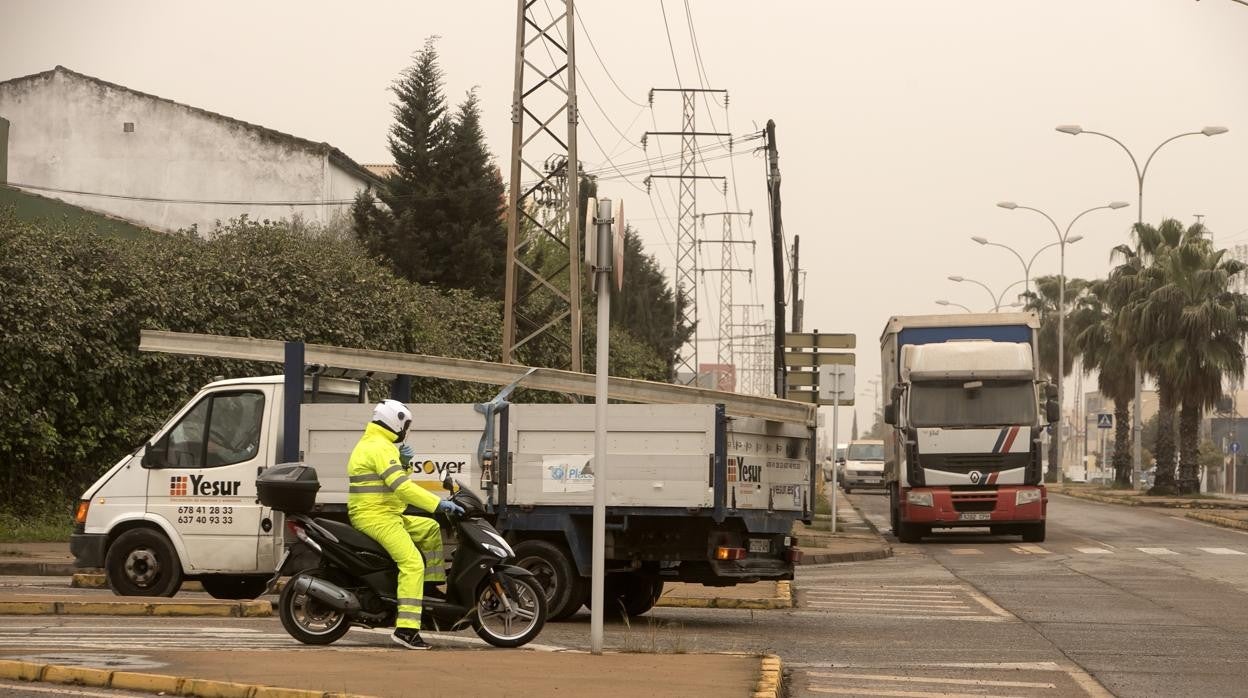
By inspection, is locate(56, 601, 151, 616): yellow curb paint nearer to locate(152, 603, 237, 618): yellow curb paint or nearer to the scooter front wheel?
locate(152, 603, 237, 618): yellow curb paint

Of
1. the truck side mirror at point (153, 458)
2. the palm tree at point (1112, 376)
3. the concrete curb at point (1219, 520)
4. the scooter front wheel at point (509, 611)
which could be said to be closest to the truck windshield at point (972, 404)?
the concrete curb at point (1219, 520)

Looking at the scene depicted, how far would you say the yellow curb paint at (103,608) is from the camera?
1310 cm

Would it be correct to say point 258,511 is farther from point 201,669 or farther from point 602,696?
point 602,696

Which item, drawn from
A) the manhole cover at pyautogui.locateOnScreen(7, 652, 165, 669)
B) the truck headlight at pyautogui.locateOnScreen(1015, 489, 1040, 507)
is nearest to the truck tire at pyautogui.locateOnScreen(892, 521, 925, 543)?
the truck headlight at pyautogui.locateOnScreen(1015, 489, 1040, 507)

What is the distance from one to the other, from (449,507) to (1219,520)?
27.5 m

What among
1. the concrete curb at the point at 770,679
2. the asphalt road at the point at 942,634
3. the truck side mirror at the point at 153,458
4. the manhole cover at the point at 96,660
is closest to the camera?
the concrete curb at the point at 770,679

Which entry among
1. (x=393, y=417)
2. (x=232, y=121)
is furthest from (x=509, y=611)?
(x=232, y=121)

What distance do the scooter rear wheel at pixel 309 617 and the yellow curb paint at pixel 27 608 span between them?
124 inches

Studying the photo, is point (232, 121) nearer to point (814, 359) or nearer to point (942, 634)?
point (814, 359)

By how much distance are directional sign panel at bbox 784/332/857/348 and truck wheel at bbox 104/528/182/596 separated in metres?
18.4

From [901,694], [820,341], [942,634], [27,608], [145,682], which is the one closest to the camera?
[145,682]

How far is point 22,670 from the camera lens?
8.95m

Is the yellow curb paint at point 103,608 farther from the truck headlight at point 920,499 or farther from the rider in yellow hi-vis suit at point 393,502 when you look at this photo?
the truck headlight at point 920,499

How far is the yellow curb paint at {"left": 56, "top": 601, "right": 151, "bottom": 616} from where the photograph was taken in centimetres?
1310
